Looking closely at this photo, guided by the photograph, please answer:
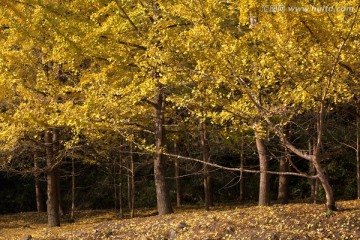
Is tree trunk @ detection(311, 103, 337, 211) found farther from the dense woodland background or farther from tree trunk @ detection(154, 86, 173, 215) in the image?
tree trunk @ detection(154, 86, 173, 215)

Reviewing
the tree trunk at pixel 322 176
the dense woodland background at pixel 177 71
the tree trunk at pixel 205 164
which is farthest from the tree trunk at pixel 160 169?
the tree trunk at pixel 322 176

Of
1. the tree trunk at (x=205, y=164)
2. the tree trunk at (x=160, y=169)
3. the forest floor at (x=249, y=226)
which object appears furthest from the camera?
the tree trunk at (x=205, y=164)

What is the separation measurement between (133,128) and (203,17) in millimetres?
3577

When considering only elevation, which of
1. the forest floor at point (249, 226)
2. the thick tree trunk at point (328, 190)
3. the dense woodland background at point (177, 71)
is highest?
the dense woodland background at point (177, 71)

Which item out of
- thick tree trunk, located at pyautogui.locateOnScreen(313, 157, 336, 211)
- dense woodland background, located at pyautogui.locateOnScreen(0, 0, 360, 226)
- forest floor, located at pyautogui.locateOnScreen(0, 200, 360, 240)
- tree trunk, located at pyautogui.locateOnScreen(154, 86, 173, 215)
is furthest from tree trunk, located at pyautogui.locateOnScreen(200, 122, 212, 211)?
thick tree trunk, located at pyautogui.locateOnScreen(313, 157, 336, 211)

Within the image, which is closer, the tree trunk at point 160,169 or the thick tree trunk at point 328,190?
the thick tree trunk at point 328,190

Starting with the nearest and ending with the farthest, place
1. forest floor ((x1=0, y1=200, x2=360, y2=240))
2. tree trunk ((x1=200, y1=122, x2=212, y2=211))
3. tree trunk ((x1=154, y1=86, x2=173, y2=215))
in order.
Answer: forest floor ((x1=0, y1=200, x2=360, y2=240)) → tree trunk ((x1=154, y1=86, x2=173, y2=215)) → tree trunk ((x1=200, y1=122, x2=212, y2=211))

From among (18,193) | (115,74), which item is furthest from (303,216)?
(18,193)

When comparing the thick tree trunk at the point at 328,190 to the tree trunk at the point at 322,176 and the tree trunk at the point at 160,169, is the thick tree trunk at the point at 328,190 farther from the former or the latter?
the tree trunk at the point at 160,169

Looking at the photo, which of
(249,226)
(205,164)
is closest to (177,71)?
(249,226)

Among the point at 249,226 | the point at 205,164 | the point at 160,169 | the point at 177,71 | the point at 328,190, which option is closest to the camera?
the point at 177,71

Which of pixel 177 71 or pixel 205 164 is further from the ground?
pixel 177 71

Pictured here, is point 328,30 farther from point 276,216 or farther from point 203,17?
point 276,216

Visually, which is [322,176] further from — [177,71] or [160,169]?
[160,169]
